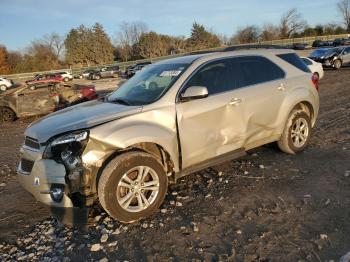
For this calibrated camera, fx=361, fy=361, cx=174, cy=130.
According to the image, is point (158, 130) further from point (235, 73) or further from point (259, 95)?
point (259, 95)

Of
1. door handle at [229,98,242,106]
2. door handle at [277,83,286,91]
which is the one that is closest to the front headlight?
door handle at [229,98,242,106]

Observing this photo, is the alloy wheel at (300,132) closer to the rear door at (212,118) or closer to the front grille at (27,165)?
the rear door at (212,118)

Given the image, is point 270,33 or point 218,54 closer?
point 218,54

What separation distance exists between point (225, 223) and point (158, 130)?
1329 millimetres

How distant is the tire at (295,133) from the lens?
5953 mm

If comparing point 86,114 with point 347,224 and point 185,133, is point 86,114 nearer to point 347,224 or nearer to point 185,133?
point 185,133

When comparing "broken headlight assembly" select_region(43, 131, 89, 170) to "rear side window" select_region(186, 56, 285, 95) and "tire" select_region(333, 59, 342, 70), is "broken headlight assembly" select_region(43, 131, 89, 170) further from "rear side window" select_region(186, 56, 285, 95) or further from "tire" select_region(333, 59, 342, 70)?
"tire" select_region(333, 59, 342, 70)

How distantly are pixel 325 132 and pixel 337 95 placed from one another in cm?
615

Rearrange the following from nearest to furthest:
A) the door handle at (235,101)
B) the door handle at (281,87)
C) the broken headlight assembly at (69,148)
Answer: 1. the broken headlight assembly at (69,148)
2. the door handle at (235,101)
3. the door handle at (281,87)

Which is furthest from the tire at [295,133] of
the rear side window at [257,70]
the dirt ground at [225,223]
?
the rear side window at [257,70]

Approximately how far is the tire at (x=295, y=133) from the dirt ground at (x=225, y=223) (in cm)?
23

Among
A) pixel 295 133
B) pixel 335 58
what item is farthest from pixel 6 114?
pixel 335 58

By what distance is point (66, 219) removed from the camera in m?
4.06

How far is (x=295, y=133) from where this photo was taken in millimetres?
6121
